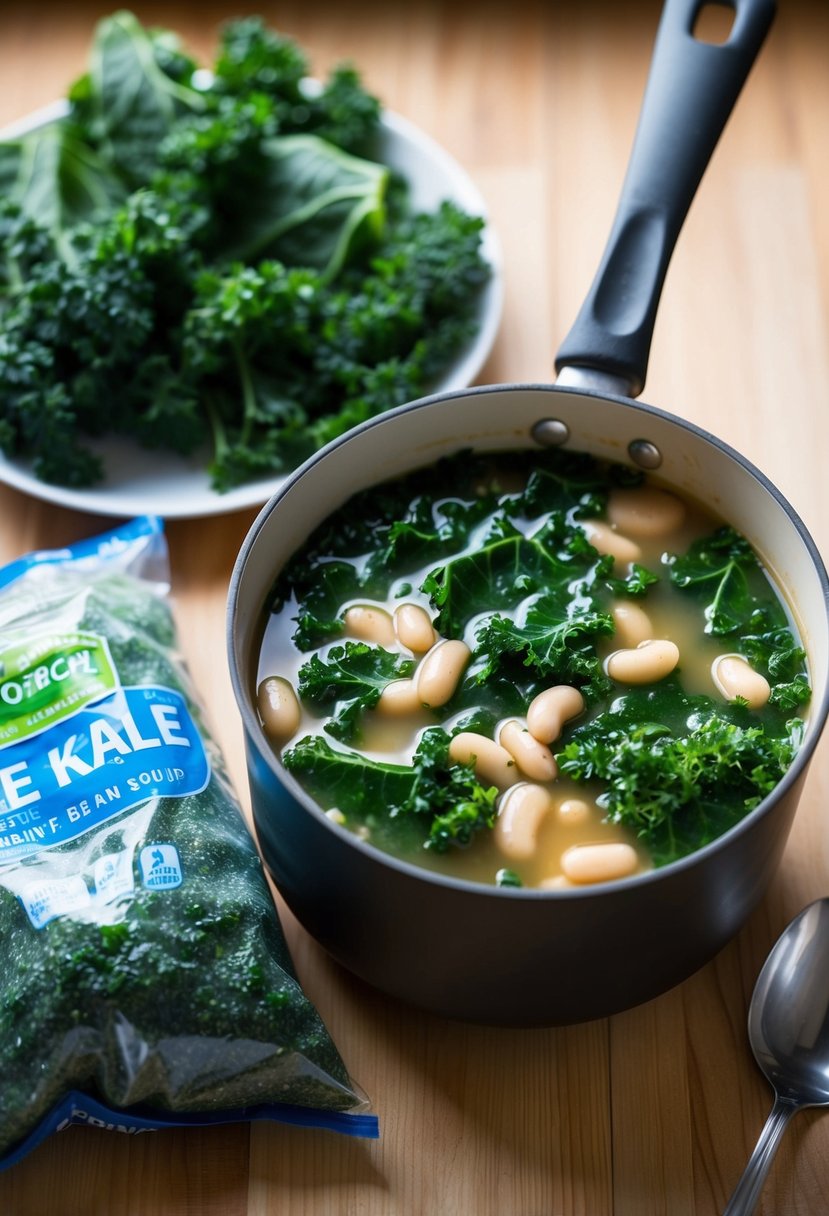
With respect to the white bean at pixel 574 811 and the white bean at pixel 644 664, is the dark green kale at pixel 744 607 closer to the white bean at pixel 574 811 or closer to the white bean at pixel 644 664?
the white bean at pixel 644 664

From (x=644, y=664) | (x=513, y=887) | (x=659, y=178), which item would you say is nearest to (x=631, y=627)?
(x=644, y=664)

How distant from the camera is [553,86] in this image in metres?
2.79

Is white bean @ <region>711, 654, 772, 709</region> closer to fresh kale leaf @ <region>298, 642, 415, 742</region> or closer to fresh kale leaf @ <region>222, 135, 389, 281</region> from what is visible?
fresh kale leaf @ <region>298, 642, 415, 742</region>

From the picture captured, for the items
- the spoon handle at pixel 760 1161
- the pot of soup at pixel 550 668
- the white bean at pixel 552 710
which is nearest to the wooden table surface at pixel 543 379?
the spoon handle at pixel 760 1161

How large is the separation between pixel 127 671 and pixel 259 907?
394 mm

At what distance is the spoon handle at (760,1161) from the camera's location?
149 centimetres

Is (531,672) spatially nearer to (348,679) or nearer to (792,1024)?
(348,679)

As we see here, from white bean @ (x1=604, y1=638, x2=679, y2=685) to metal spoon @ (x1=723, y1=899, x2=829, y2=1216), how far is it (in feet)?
1.18

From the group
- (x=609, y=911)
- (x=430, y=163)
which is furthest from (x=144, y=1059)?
(x=430, y=163)

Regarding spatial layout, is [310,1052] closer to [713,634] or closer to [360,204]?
[713,634]

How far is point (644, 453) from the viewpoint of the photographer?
1.83m

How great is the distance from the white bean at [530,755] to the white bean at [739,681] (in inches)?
9.6

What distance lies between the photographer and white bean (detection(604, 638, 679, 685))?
1.65 meters

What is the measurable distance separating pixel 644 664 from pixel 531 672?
138mm
